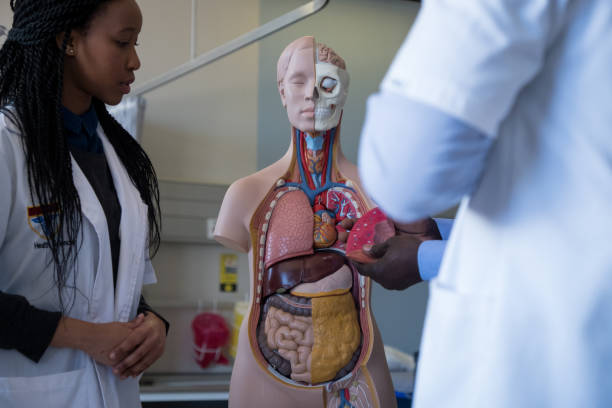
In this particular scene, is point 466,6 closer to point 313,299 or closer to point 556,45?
point 556,45

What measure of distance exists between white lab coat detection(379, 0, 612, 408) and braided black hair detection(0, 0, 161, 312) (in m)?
0.81

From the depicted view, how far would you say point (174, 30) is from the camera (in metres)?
3.99

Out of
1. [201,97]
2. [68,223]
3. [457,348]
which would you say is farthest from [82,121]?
[201,97]

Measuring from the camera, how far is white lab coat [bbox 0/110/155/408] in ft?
3.79

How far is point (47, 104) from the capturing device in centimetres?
127

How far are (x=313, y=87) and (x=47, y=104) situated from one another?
0.93 meters

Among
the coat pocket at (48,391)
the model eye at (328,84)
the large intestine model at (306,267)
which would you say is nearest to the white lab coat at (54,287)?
the coat pocket at (48,391)

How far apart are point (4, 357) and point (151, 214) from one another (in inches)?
22.3

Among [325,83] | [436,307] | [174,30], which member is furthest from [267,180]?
[174,30]

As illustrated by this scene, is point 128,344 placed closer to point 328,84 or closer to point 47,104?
point 47,104

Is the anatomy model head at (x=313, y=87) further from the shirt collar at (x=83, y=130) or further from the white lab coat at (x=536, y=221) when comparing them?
the white lab coat at (x=536, y=221)

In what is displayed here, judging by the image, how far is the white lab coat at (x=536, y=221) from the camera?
0.67m

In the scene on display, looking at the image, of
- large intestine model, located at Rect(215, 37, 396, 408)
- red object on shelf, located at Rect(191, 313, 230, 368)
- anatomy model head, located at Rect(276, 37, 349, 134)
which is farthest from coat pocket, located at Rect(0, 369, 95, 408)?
red object on shelf, located at Rect(191, 313, 230, 368)

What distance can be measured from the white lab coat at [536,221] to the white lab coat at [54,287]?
2.70ft
